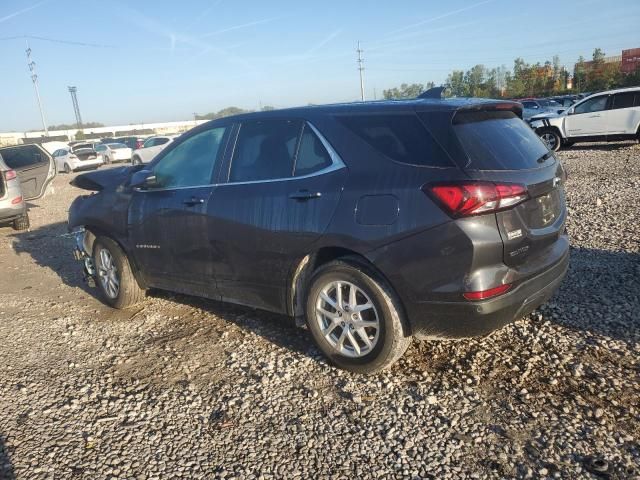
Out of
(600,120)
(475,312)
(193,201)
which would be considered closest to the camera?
(475,312)

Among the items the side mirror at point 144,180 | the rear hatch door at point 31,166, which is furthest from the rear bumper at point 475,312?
the rear hatch door at point 31,166

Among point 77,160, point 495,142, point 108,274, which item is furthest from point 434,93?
point 77,160

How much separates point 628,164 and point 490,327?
1098 centimetres

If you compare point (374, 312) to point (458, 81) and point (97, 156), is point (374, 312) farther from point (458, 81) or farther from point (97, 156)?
point (458, 81)

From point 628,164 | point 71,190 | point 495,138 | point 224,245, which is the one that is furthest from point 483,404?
point 71,190

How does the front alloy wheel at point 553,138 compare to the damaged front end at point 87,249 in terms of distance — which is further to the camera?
the front alloy wheel at point 553,138

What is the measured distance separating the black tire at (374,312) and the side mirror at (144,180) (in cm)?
188

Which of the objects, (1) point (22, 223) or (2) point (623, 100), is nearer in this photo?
(1) point (22, 223)

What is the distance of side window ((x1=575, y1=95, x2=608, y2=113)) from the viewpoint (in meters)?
15.0

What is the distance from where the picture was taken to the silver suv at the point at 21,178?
29.0 feet

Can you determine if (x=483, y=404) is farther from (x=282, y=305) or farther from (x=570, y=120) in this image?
(x=570, y=120)

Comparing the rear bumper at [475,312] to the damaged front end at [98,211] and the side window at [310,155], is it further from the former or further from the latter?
the damaged front end at [98,211]

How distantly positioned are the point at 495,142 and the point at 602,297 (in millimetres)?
2037

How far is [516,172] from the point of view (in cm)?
298
